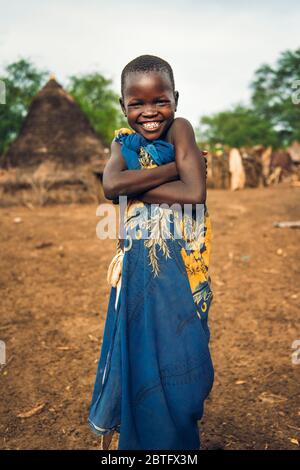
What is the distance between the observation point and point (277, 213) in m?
7.94

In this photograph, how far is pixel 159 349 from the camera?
143 cm

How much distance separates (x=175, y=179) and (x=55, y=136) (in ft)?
35.7

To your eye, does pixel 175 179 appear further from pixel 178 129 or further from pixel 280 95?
pixel 280 95

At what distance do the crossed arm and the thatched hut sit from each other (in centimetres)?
933

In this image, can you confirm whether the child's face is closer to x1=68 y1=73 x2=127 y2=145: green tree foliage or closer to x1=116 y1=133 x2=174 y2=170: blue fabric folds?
x1=116 y1=133 x2=174 y2=170: blue fabric folds

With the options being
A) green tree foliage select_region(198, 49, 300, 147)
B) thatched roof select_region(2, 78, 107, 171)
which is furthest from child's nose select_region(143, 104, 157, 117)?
green tree foliage select_region(198, 49, 300, 147)

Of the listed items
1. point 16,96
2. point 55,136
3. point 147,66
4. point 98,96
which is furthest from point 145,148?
point 98,96

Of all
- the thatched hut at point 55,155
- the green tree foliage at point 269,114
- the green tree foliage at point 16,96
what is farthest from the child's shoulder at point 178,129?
the green tree foliage at point 269,114

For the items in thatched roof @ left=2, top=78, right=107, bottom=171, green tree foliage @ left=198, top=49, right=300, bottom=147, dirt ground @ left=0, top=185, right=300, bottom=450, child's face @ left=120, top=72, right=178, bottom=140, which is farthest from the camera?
green tree foliage @ left=198, top=49, right=300, bottom=147

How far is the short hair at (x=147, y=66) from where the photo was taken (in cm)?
140

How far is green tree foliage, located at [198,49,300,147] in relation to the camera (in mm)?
28453

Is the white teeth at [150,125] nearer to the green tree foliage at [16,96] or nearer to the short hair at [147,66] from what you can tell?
the short hair at [147,66]

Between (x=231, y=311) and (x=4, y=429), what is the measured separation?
7.57 ft
